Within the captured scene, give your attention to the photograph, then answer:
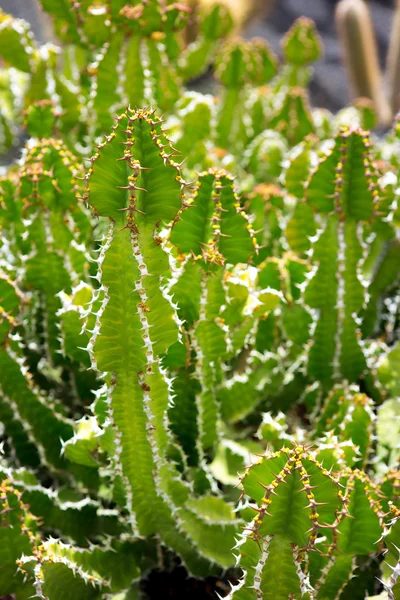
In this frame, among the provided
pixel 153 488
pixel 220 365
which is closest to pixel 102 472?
pixel 153 488

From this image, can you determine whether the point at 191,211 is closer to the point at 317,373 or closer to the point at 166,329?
the point at 166,329

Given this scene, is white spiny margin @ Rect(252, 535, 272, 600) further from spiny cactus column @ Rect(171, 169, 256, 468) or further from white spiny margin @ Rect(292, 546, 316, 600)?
spiny cactus column @ Rect(171, 169, 256, 468)

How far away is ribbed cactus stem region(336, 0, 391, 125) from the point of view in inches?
201

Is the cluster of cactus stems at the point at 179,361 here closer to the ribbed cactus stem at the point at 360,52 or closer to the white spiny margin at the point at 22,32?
the white spiny margin at the point at 22,32

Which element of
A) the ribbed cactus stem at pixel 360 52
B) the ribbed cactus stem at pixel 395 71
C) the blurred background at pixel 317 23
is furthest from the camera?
the blurred background at pixel 317 23

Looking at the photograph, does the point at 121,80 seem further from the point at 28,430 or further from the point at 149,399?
the point at 149,399

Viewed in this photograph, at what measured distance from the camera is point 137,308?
1332 millimetres

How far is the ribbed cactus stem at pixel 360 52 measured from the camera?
511 centimetres

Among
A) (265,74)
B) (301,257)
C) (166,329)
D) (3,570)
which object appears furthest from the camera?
(265,74)

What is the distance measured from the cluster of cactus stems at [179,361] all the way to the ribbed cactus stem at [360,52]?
2.93 meters

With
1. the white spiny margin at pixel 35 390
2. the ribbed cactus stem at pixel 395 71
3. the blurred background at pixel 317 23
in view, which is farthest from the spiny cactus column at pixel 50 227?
the blurred background at pixel 317 23

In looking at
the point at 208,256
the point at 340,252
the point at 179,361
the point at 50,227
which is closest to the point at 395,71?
the point at 340,252

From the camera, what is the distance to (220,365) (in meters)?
1.87

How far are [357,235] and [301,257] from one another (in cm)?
60
